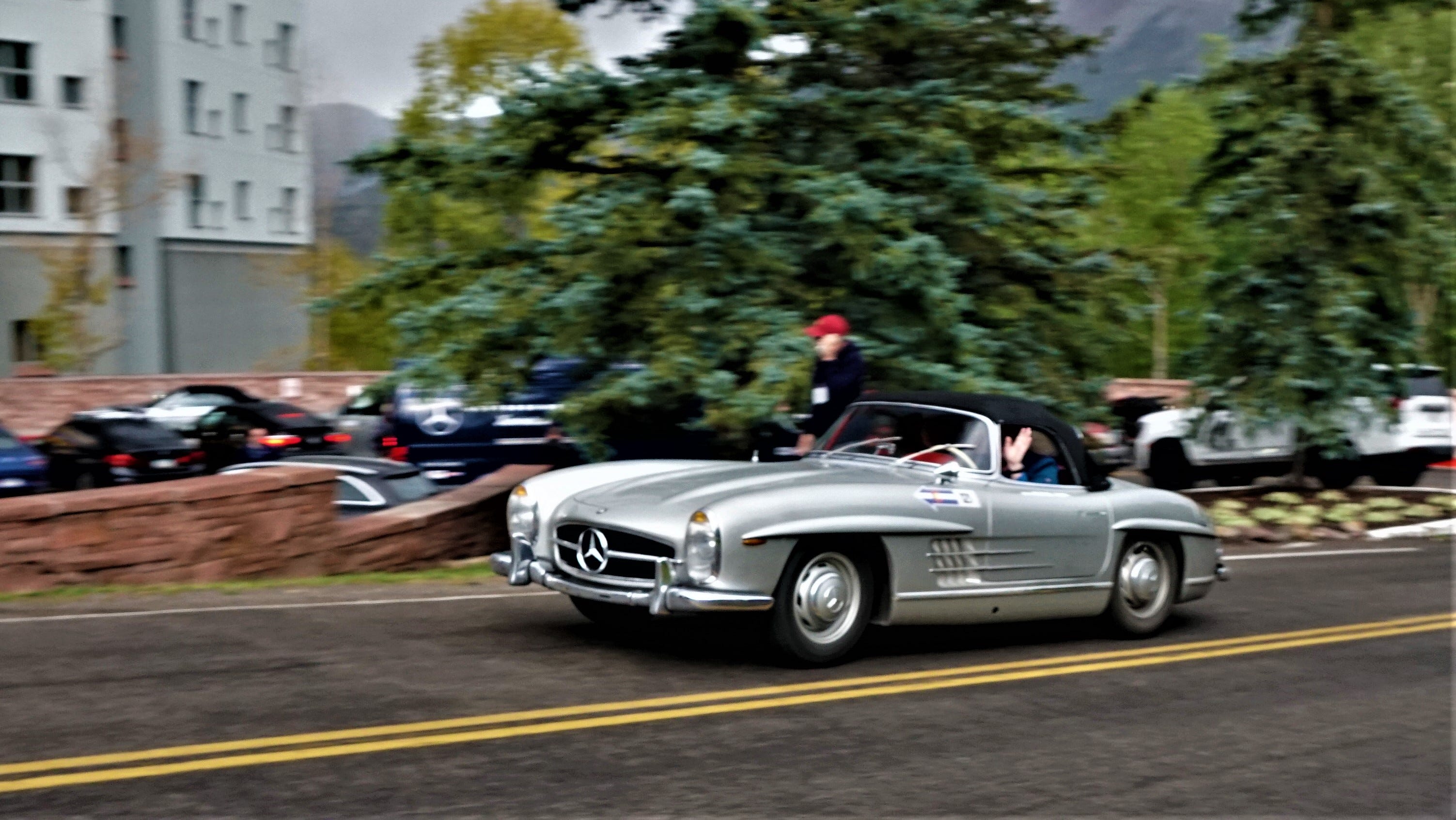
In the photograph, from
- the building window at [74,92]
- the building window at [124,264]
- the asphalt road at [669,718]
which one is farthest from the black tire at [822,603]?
the building window at [124,264]

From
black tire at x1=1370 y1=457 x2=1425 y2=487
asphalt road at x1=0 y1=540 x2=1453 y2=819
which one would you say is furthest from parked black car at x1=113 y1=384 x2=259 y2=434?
asphalt road at x1=0 y1=540 x2=1453 y2=819

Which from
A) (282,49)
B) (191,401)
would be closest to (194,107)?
(282,49)

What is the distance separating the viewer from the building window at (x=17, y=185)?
45.0 metres

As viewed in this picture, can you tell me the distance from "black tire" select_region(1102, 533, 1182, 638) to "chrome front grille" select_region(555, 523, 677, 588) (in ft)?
10.2

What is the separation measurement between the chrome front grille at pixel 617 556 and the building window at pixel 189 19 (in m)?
46.4

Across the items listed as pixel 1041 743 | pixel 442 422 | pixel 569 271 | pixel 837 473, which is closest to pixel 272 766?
pixel 1041 743

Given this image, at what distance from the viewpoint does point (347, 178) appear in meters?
16.2

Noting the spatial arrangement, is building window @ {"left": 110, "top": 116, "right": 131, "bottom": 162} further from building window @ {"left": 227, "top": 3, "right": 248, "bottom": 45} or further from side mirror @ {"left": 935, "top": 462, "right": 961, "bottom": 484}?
side mirror @ {"left": 935, "top": 462, "right": 961, "bottom": 484}

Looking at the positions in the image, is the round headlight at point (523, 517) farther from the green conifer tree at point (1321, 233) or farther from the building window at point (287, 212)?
Result: the building window at point (287, 212)

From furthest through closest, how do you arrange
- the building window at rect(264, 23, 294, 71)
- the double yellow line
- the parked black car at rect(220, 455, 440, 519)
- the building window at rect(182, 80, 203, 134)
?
the building window at rect(264, 23, 294, 71)
the building window at rect(182, 80, 203, 134)
the parked black car at rect(220, 455, 440, 519)
the double yellow line

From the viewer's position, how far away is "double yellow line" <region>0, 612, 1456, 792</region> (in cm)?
560

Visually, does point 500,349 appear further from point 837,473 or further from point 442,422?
point 837,473

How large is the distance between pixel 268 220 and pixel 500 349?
4444cm

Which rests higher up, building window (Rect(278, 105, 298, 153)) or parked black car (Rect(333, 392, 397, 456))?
building window (Rect(278, 105, 298, 153))
